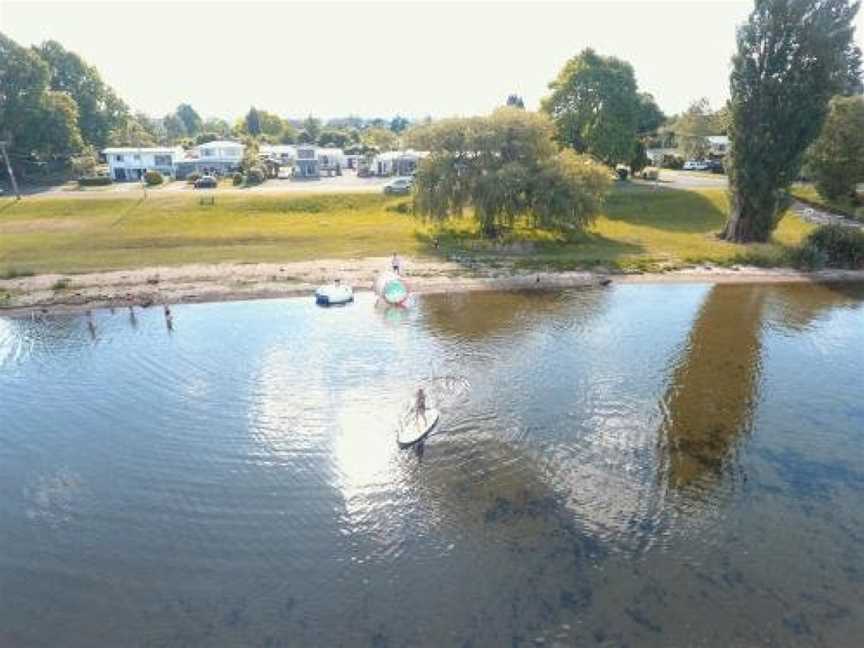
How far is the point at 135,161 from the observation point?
116062 mm

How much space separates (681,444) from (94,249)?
64.6 meters

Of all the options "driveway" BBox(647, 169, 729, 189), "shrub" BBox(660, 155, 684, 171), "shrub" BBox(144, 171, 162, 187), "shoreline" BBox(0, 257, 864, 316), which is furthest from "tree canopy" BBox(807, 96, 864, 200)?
"shrub" BBox(144, 171, 162, 187)

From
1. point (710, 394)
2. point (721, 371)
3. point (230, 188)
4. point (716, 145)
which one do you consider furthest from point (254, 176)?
point (716, 145)

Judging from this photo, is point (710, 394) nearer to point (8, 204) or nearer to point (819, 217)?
point (819, 217)

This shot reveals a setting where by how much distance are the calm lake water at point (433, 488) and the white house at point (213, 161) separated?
80212 mm

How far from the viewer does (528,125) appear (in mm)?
69188

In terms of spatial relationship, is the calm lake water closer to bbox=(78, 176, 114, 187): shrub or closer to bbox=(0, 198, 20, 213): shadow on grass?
bbox=(0, 198, 20, 213): shadow on grass

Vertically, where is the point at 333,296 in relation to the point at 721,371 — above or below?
above

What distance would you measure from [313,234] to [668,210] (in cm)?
5029

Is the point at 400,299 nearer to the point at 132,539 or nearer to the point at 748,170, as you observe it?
the point at 132,539

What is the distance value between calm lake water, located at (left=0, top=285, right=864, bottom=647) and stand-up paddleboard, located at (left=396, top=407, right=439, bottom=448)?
0.74 m

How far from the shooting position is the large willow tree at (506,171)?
68.9 metres

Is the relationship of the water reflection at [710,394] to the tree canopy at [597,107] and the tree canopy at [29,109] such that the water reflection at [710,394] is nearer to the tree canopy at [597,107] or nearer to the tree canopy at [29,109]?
the tree canopy at [597,107]

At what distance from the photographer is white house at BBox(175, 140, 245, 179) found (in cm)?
12019
